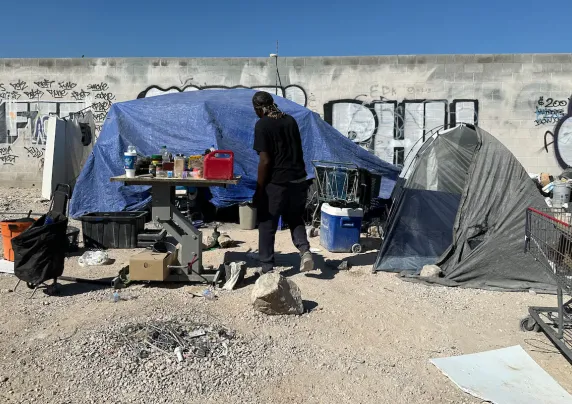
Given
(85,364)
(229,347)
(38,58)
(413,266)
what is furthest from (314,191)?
(38,58)

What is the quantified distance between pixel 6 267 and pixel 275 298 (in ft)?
10.3

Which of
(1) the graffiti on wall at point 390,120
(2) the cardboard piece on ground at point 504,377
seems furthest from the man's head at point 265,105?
(1) the graffiti on wall at point 390,120

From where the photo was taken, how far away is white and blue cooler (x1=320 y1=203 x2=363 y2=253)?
6805 millimetres

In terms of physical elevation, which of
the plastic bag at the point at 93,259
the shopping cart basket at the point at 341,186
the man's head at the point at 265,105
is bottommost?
the plastic bag at the point at 93,259

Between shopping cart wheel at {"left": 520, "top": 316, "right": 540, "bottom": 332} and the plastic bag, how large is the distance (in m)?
4.48

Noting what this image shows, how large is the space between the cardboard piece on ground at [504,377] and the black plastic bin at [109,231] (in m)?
4.56

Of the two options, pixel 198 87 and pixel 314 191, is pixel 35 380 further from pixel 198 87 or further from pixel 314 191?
pixel 198 87

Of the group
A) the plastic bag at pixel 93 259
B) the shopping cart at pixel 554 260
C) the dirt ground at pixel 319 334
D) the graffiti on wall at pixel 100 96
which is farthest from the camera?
the graffiti on wall at pixel 100 96

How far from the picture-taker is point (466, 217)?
5883 millimetres

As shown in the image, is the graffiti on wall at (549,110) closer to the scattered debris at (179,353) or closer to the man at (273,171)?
the man at (273,171)

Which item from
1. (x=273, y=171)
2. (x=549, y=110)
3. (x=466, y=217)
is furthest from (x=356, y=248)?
(x=549, y=110)

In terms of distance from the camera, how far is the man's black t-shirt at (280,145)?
523 cm

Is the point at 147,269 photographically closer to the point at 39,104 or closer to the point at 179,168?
the point at 179,168

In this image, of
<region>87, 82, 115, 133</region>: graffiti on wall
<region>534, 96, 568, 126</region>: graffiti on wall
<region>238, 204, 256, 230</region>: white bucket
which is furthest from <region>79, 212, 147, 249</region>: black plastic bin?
<region>534, 96, 568, 126</region>: graffiti on wall
